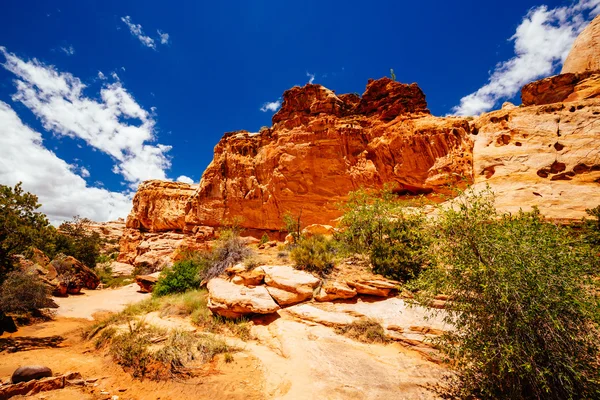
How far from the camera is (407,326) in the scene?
6.26 meters

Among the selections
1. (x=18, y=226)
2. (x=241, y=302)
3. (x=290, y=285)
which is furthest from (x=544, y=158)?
(x=18, y=226)

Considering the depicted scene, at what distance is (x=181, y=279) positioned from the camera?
11.8 meters

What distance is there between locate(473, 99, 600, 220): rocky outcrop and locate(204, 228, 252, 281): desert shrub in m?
11.9

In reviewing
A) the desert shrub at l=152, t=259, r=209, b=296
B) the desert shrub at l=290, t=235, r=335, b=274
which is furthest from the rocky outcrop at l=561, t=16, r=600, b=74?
the desert shrub at l=152, t=259, r=209, b=296

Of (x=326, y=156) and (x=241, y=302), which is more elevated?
(x=326, y=156)

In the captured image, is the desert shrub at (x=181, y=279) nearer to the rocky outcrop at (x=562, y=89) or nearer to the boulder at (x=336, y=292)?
the boulder at (x=336, y=292)

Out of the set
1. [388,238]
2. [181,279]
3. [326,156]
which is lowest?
[181,279]

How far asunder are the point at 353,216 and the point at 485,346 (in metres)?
7.03

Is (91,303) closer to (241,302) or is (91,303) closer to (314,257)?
(241,302)

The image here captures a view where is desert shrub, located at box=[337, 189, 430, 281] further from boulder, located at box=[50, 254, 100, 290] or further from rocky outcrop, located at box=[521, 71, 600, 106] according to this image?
boulder, located at box=[50, 254, 100, 290]

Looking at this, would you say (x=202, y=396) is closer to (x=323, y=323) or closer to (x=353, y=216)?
(x=323, y=323)

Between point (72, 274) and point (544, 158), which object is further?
point (72, 274)

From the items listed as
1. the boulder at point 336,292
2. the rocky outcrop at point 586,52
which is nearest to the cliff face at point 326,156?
the boulder at point 336,292

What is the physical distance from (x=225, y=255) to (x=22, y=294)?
28.3ft
